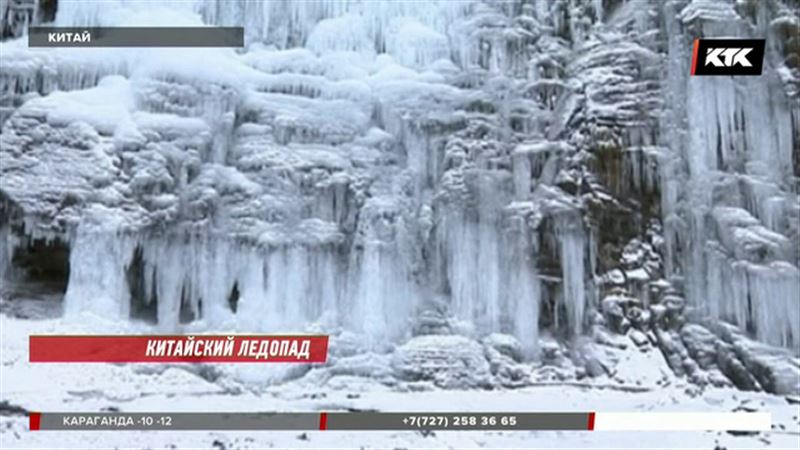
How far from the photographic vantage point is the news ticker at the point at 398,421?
12.4 ft

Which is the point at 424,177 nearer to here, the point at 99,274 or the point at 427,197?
the point at 427,197

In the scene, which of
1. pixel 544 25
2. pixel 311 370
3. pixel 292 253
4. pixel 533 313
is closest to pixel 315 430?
pixel 311 370

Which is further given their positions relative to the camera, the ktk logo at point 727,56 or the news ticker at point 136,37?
the ktk logo at point 727,56

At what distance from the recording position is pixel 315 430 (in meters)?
3.78

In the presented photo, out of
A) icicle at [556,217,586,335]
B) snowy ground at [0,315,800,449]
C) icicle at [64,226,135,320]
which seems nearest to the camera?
snowy ground at [0,315,800,449]

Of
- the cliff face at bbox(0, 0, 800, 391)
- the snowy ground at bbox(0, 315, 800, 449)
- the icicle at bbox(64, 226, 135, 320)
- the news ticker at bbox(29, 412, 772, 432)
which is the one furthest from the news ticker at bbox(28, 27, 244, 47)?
the news ticker at bbox(29, 412, 772, 432)

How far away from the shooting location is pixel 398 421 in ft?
12.5

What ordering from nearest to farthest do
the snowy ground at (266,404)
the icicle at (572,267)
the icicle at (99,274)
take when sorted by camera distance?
the snowy ground at (266,404)
the icicle at (99,274)
the icicle at (572,267)

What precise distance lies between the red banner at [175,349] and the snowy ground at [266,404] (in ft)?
0.16

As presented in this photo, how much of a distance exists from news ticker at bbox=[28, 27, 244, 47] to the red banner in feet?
5.32

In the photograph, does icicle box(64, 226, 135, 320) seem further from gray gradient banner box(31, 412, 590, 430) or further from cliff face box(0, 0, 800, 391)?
gray gradient banner box(31, 412, 590, 430)

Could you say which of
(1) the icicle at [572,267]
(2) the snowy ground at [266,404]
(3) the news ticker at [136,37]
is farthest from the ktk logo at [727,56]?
(3) the news ticker at [136,37]

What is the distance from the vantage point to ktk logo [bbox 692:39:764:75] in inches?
164

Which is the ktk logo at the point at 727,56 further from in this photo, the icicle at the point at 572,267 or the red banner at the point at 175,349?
the red banner at the point at 175,349
